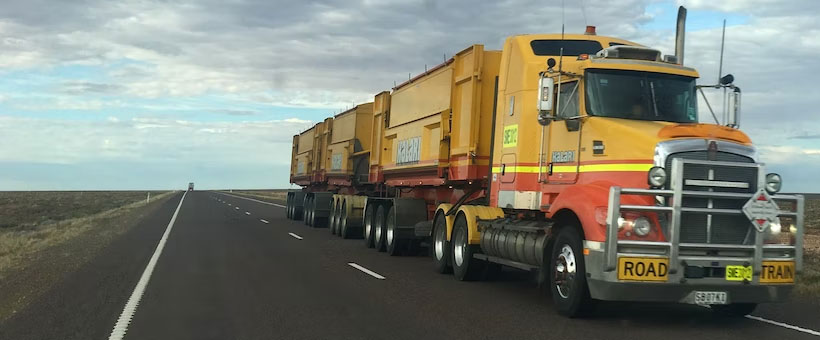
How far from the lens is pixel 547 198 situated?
10.1 meters

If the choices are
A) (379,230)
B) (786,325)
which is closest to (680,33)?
(786,325)

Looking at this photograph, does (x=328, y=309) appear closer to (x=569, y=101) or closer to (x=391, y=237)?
(x=569, y=101)

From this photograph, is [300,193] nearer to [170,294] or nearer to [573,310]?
[170,294]

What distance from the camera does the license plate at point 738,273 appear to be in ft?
26.4

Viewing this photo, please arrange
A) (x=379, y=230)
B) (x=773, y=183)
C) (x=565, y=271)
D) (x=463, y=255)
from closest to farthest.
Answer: (x=773, y=183)
(x=565, y=271)
(x=463, y=255)
(x=379, y=230)

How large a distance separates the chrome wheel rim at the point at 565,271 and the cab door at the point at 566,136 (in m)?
1.05

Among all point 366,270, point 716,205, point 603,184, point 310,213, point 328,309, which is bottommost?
point 328,309

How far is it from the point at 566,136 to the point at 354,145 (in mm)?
14570

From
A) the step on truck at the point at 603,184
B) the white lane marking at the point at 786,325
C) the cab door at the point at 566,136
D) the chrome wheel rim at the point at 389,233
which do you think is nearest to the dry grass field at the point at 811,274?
the white lane marking at the point at 786,325

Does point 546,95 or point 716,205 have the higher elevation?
point 546,95

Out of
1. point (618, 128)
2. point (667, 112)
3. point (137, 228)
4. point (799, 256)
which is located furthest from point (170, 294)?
point (137, 228)

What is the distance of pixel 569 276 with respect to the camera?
8750mm

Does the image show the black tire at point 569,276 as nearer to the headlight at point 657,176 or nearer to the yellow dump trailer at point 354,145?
the headlight at point 657,176

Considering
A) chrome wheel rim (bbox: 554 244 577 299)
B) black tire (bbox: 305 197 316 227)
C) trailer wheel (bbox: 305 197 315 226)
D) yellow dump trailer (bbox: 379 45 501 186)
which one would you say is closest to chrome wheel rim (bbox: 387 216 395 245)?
yellow dump trailer (bbox: 379 45 501 186)
